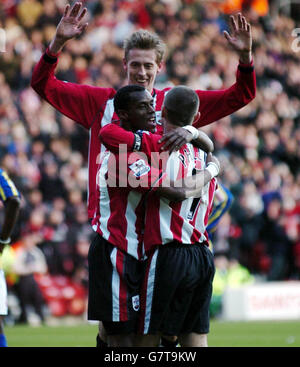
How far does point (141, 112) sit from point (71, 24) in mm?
930

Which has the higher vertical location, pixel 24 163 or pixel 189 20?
pixel 189 20

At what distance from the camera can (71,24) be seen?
5.54 meters

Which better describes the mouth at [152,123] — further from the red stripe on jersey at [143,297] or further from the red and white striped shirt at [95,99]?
the red stripe on jersey at [143,297]

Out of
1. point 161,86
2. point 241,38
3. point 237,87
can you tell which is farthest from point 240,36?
point 161,86

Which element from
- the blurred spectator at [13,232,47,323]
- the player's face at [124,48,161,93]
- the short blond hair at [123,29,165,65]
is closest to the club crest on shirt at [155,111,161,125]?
the player's face at [124,48,161,93]

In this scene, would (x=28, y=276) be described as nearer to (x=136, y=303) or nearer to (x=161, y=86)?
(x=161, y=86)

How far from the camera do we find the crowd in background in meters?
14.8

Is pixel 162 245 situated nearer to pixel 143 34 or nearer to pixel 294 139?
pixel 143 34

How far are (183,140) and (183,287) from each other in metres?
0.89

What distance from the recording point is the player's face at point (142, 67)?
5.71m

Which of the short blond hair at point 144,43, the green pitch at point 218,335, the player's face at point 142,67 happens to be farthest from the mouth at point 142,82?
the green pitch at point 218,335

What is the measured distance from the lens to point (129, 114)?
509 cm

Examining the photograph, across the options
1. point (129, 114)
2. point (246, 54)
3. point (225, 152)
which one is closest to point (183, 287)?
point (129, 114)

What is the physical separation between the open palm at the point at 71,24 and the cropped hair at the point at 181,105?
914 millimetres
